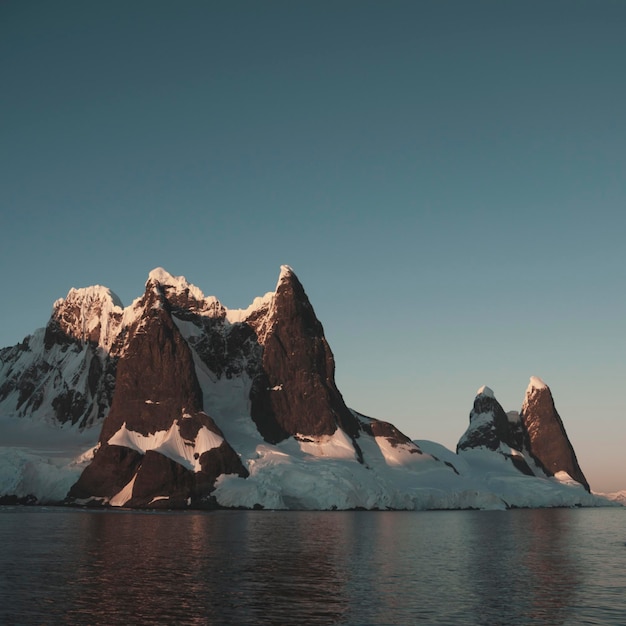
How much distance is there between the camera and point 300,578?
59.8 meters

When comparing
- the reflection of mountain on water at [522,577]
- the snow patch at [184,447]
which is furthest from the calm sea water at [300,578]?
the snow patch at [184,447]

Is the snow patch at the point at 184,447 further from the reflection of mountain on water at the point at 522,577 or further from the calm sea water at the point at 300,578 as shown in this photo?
the reflection of mountain on water at the point at 522,577

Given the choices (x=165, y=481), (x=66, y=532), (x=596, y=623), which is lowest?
(x=596, y=623)

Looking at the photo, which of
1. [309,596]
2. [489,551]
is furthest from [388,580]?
[489,551]

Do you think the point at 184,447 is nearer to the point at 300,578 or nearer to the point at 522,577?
the point at 300,578

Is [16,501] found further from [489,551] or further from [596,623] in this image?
[596,623]

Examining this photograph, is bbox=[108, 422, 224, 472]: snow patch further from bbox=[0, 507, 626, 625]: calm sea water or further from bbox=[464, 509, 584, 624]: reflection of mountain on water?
bbox=[464, 509, 584, 624]: reflection of mountain on water

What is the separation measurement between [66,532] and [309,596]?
193 feet

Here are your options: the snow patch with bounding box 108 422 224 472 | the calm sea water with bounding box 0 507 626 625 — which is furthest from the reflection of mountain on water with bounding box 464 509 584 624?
the snow patch with bounding box 108 422 224 472

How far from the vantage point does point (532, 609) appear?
48.0m

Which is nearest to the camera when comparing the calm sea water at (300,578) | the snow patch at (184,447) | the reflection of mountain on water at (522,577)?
the calm sea water at (300,578)

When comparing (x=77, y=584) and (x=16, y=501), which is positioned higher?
(x=16, y=501)

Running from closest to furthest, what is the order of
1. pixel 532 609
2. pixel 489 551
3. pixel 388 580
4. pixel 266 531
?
pixel 532 609 → pixel 388 580 → pixel 489 551 → pixel 266 531

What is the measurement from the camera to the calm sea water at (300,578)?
149 ft
